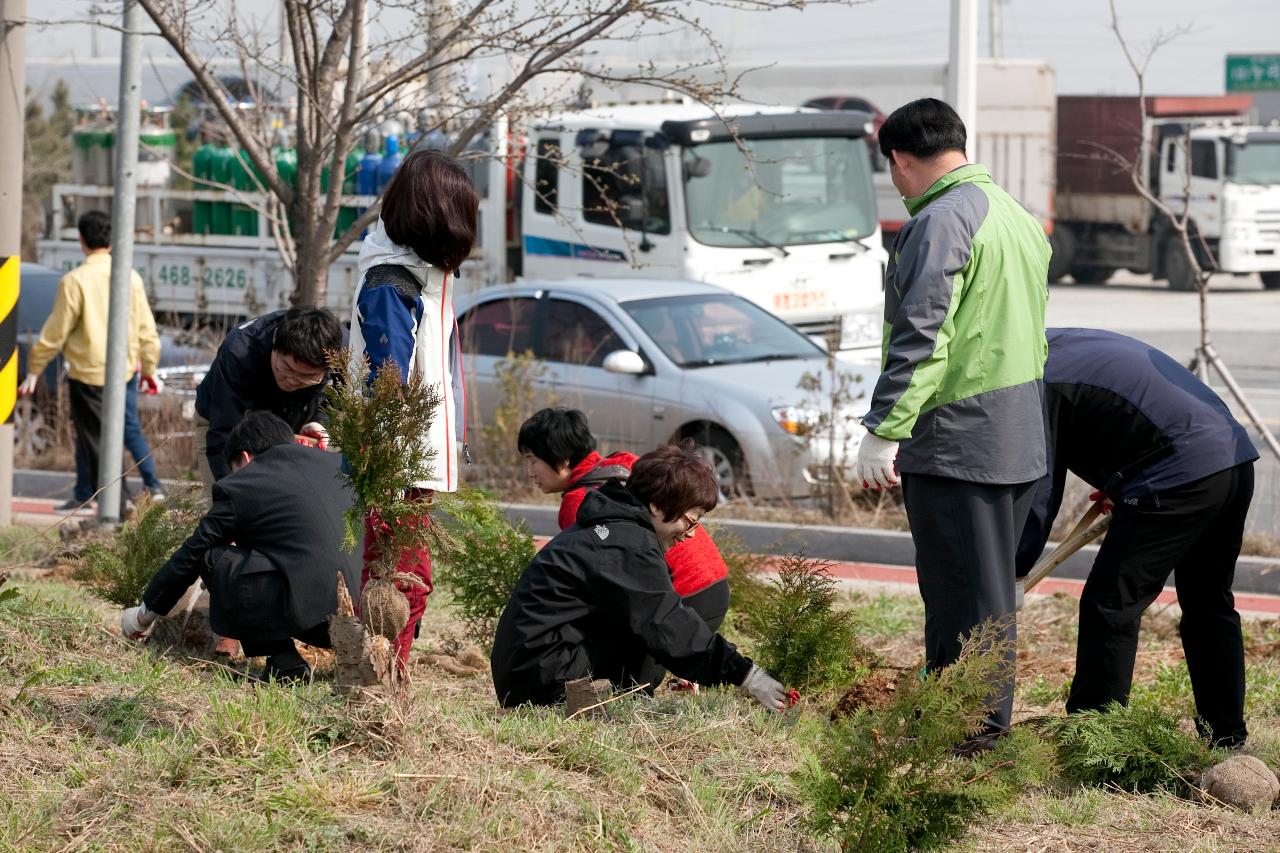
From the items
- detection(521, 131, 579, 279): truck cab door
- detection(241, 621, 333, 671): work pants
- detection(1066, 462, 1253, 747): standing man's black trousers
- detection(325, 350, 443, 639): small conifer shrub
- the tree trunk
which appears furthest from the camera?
detection(521, 131, 579, 279): truck cab door

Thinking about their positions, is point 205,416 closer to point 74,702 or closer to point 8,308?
point 74,702

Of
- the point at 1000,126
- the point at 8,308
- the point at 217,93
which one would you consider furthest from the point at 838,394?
the point at 1000,126

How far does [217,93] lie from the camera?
6.53m

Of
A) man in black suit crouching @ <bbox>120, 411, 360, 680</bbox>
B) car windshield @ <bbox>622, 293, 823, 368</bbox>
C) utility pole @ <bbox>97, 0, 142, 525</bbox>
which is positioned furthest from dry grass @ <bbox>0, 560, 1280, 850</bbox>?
car windshield @ <bbox>622, 293, 823, 368</bbox>

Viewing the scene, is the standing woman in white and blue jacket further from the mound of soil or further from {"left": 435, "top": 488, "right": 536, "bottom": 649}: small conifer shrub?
the mound of soil

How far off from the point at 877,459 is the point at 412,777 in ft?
4.63

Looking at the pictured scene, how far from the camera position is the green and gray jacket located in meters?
4.02

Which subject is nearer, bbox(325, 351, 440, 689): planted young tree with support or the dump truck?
bbox(325, 351, 440, 689): planted young tree with support

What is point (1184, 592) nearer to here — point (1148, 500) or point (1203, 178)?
point (1148, 500)

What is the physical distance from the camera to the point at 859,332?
480 inches

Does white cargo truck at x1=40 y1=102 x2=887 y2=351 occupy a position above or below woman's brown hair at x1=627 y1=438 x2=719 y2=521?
above

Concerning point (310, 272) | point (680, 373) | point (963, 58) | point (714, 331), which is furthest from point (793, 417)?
point (963, 58)

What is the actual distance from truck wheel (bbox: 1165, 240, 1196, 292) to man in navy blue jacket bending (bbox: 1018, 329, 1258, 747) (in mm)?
22574

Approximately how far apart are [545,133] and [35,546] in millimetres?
7562
